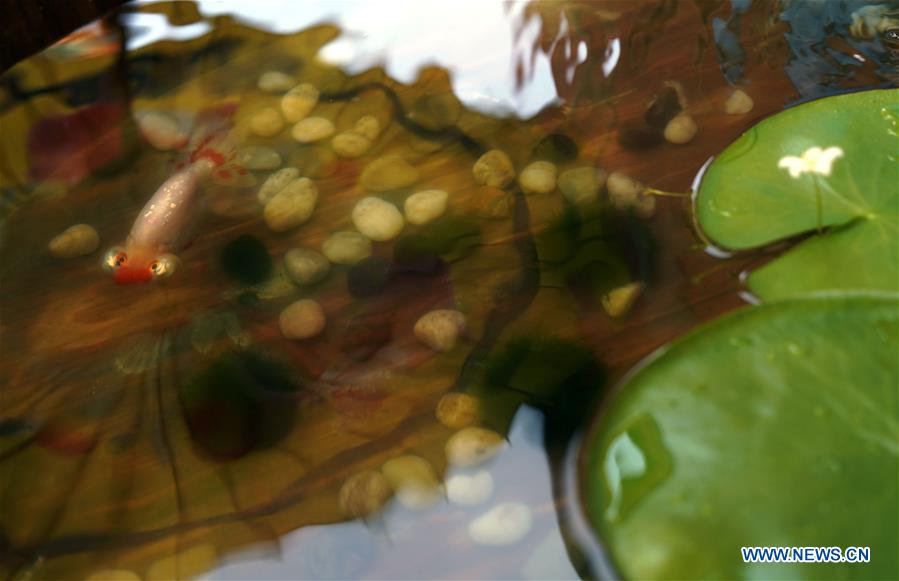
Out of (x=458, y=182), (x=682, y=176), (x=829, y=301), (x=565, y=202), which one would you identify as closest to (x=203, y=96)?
(x=458, y=182)

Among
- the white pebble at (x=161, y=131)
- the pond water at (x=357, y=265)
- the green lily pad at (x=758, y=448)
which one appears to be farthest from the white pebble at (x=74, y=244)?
the green lily pad at (x=758, y=448)

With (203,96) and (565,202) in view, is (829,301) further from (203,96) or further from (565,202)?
(203,96)

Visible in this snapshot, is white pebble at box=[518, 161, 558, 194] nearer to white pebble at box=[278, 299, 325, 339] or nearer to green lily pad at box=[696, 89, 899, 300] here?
green lily pad at box=[696, 89, 899, 300]

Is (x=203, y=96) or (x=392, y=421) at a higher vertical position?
(x=203, y=96)

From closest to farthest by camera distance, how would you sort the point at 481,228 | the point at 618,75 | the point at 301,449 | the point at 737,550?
the point at 737,550
the point at 301,449
the point at 481,228
the point at 618,75

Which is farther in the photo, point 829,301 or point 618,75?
point 618,75

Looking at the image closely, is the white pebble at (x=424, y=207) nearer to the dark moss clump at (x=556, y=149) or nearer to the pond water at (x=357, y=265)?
the pond water at (x=357, y=265)
